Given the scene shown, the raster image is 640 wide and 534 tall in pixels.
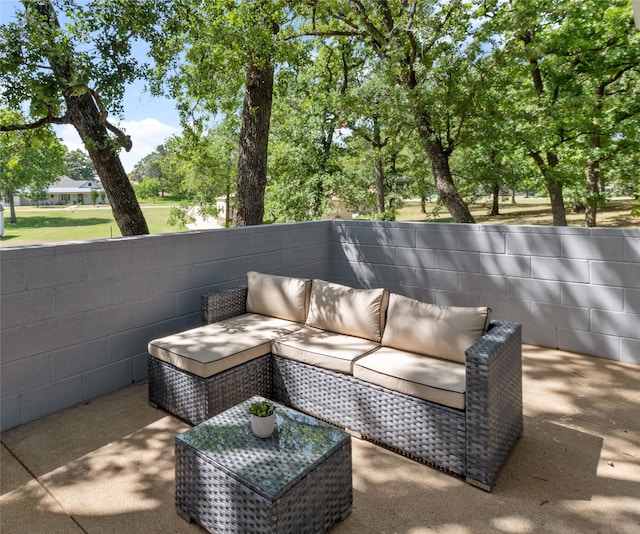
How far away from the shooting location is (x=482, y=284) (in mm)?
4410

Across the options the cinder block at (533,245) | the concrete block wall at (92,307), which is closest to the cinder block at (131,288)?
the concrete block wall at (92,307)

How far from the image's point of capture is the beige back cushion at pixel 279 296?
3.45m

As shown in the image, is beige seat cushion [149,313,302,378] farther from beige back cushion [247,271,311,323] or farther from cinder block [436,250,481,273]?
cinder block [436,250,481,273]

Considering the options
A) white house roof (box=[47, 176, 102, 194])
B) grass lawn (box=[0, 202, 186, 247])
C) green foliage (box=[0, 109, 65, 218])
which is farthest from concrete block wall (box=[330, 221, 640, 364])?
white house roof (box=[47, 176, 102, 194])

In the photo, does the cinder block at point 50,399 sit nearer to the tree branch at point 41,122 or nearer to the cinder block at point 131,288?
the cinder block at point 131,288

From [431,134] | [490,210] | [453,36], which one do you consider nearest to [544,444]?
[431,134]

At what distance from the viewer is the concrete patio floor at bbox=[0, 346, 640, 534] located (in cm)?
190

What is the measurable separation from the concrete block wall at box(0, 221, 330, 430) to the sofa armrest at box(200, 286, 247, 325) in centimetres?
39

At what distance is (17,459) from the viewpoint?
243 centimetres

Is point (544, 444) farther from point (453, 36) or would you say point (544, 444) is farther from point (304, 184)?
point (304, 184)

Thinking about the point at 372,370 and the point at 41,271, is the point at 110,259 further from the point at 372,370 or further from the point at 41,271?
the point at 372,370

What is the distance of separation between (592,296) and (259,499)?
139 inches

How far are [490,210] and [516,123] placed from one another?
14.6m

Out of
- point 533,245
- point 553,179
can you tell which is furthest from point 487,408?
point 553,179
